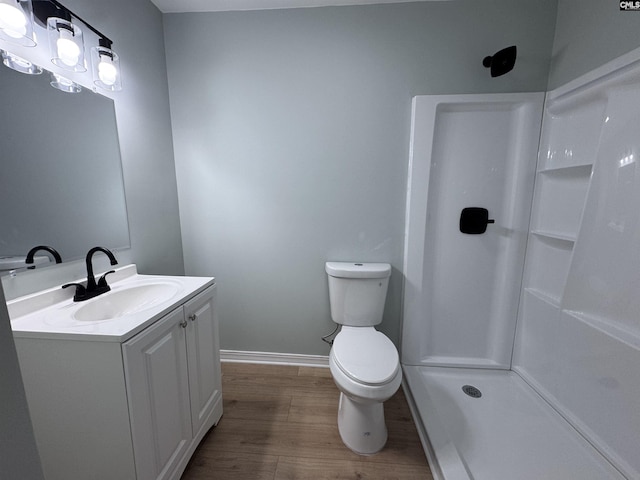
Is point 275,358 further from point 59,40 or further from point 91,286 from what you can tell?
point 59,40

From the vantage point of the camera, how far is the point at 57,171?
1.02 meters

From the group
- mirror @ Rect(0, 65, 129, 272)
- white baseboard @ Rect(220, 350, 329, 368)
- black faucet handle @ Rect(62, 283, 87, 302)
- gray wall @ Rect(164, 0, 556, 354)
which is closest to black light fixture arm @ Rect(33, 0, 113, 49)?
mirror @ Rect(0, 65, 129, 272)

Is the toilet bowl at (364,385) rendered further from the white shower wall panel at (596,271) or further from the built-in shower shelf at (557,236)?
the built-in shower shelf at (557,236)

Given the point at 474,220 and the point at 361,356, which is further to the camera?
the point at 474,220

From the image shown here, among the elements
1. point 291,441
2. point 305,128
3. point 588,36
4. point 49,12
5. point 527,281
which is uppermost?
point 588,36

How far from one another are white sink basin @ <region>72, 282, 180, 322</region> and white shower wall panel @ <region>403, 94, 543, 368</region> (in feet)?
4.65

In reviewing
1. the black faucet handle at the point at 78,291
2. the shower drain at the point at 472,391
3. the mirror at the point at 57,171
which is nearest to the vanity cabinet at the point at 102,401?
the black faucet handle at the point at 78,291

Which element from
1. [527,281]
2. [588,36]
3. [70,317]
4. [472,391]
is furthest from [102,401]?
[588,36]

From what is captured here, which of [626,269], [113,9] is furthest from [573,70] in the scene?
[113,9]

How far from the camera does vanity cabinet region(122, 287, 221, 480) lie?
825mm

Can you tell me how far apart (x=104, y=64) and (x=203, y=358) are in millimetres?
1460

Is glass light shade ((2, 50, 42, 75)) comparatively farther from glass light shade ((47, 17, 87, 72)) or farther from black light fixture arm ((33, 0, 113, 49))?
black light fixture arm ((33, 0, 113, 49))

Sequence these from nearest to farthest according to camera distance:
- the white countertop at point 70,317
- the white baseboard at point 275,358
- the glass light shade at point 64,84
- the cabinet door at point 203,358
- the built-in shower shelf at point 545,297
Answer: the white countertop at point 70,317 → the glass light shade at point 64,84 → the cabinet door at point 203,358 → the built-in shower shelf at point 545,297 → the white baseboard at point 275,358

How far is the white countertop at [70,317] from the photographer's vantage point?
2.51 ft
